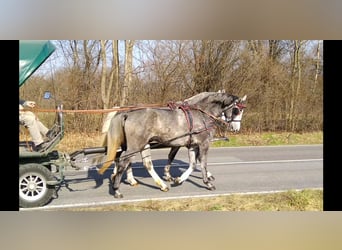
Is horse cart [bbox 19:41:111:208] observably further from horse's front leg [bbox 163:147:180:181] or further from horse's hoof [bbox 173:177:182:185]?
horse's hoof [bbox 173:177:182:185]

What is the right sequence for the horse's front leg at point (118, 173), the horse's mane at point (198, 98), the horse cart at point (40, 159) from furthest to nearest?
the horse's mane at point (198, 98) < the horse's front leg at point (118, 173) < the horse cart at point (40, 159)

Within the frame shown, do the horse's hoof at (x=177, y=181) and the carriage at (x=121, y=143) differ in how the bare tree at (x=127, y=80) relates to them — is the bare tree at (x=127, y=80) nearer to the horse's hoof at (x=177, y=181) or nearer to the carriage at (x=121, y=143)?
the carriage at (x=121, y=143)

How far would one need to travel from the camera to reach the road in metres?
→ 3.85

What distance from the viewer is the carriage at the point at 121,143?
3744 millimetres

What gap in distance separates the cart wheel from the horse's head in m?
1.93

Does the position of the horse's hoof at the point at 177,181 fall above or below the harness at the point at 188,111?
below

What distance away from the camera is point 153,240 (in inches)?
140

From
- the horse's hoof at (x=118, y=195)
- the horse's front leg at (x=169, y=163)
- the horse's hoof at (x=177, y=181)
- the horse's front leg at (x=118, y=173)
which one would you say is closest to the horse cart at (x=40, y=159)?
the horse's front leg at (x=118, y=173)

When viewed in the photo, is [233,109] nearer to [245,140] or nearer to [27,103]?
[245,140]

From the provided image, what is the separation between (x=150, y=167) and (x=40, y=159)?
112 cm

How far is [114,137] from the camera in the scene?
383 centimetres
